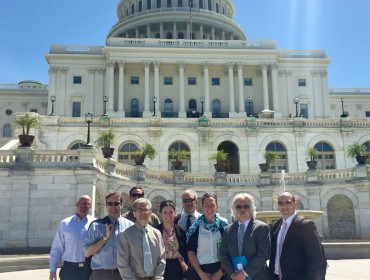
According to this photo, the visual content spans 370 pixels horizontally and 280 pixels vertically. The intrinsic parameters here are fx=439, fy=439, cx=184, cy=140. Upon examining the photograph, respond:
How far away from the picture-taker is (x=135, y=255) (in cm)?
749

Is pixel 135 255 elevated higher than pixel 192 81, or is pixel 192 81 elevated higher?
pixel 192 81

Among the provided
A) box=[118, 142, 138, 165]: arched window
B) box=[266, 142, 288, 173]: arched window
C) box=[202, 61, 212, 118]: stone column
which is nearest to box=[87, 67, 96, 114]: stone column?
box=[202, 61, 212, 118]: stone column

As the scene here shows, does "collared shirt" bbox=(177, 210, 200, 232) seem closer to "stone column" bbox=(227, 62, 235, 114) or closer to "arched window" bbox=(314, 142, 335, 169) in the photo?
"arched window" bbox=(314, 142, 335, 169)

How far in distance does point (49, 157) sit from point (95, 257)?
1738cm

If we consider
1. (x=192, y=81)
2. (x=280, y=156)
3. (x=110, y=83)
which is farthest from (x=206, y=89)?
(x=280, y=156)

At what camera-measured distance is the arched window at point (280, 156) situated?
45938 millimetres

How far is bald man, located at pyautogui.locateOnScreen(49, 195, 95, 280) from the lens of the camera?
8820 millimetres

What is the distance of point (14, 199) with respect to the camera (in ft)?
77.3

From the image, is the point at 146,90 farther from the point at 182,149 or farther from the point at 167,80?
the point at 182,149

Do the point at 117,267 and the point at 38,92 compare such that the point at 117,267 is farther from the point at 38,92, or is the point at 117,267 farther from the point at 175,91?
the point at 38,92

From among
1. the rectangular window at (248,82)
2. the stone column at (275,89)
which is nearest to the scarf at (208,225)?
the stone column at (275,89)

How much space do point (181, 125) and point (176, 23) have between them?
6210cm

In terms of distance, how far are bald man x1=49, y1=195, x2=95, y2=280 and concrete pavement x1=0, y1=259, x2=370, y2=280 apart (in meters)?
6.50

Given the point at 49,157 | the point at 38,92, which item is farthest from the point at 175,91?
the point at 49,157
